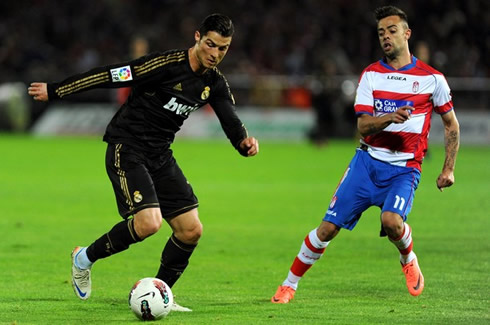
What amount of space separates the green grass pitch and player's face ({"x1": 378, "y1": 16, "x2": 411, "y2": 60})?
2.02m

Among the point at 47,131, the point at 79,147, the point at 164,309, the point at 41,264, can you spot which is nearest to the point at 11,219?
the point at 41,264

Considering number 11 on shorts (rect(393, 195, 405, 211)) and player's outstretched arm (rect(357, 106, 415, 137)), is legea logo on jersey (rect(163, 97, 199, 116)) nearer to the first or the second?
player's outstretched arm (rect(357, 106, 415, 137))

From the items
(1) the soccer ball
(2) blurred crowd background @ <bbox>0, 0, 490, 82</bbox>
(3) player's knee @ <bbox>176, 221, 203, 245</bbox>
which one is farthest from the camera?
(2) blurred crowd background @ <bbox>0, 0, 490, 82</bbox>

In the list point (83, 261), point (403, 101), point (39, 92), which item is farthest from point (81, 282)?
point (403, 101)

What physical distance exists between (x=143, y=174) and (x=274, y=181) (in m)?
11.1

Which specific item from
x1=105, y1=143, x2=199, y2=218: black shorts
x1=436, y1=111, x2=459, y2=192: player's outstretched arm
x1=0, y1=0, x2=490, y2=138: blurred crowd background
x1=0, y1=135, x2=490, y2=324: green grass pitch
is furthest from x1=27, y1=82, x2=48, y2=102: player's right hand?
x1=0, y1=0, x2=490, y2=138: blurred crowd background

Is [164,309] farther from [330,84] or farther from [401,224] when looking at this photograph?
[330,84]

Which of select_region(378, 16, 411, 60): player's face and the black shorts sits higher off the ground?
select_region(378, 16, 411, 60): player's face

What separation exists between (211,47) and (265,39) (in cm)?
2383

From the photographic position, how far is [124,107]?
7859mm

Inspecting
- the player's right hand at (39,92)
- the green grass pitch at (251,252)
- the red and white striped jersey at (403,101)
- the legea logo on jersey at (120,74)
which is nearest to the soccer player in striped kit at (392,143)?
the red and white striped jersey at (403,101)

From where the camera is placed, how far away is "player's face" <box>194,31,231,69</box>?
7395 mm

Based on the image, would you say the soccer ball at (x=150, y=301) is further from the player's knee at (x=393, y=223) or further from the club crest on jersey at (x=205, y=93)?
the player's knee at (x=393, y=223)

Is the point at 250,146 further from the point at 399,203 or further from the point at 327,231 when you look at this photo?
the point at 399,203
